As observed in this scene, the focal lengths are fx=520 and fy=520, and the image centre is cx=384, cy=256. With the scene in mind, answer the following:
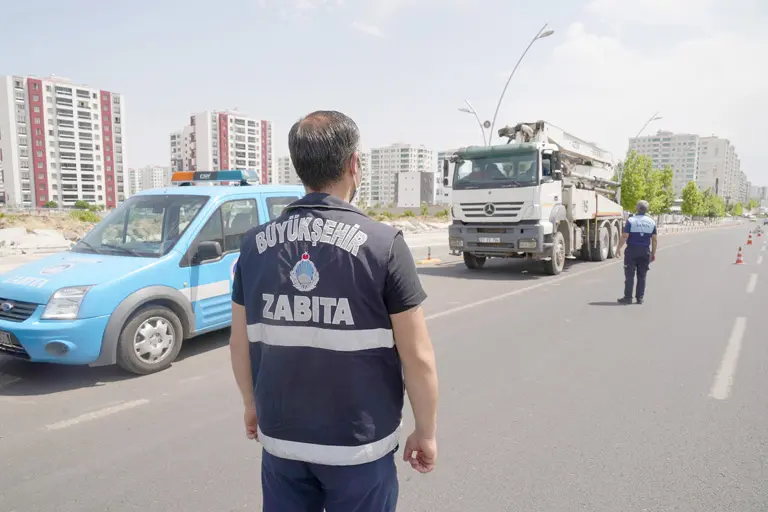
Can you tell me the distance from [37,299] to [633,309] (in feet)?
27.0

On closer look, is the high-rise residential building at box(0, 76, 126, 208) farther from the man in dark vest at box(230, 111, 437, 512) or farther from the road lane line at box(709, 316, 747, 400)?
the man in dark vest at box(230, 111, 437, 512)

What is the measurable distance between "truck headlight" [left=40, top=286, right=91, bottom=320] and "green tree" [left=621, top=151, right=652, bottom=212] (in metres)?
47.1

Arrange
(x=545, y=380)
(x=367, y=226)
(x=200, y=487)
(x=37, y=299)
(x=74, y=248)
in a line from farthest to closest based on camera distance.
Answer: (x=74, y=248), (x=545, y=380), (x=37, y=299), (x=200, y=487), (x=367, y=226)

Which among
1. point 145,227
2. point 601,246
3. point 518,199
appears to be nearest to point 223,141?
point 601,246

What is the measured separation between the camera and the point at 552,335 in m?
6.81

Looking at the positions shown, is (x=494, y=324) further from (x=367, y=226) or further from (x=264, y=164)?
(x=264, y=164)

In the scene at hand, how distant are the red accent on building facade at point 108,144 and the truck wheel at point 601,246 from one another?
369 ft

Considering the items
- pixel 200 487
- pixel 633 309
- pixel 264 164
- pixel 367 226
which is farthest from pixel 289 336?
pixel 264 164

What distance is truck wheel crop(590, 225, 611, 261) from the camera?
1650cm

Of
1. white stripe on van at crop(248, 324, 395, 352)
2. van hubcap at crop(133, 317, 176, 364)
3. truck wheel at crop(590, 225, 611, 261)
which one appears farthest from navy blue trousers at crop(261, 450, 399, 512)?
truck wheel at crop(590, 225, 611, 261)

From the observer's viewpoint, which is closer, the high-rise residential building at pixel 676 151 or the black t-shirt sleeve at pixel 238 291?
the black t-shirt sleeve at pixel 238 291

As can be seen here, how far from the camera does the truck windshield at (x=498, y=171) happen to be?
38.6 feet

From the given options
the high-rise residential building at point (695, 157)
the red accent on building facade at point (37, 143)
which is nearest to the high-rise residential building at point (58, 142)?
the red accent on building facade at point (37, 143)

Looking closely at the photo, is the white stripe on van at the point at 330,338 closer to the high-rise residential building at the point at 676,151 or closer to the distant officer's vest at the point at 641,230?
the distant officer's vest at the point at 641,230
